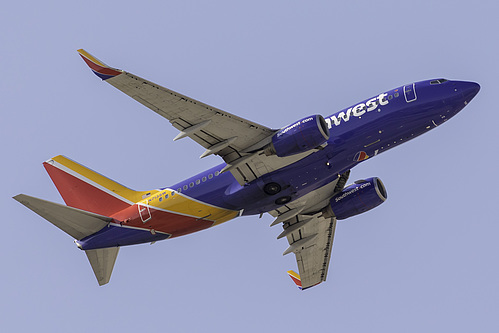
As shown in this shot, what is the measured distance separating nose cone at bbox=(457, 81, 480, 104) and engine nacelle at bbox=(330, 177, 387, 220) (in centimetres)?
939

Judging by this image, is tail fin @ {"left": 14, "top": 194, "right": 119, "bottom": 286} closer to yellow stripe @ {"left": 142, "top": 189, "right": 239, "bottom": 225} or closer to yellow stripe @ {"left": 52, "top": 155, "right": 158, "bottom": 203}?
yellow stripe @ {"left": 52, "top": 155, "right": 158, "bottom": 203}

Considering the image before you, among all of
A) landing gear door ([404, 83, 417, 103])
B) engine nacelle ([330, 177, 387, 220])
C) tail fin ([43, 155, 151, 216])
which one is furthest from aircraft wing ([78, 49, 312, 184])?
engine nacelle ([330, 177, 387, 220])

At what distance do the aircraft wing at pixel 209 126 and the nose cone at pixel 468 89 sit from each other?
989 centimetres

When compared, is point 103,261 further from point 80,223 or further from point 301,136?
point 301,136

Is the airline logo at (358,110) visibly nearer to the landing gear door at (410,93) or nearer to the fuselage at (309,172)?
the fuselage at (309,172)

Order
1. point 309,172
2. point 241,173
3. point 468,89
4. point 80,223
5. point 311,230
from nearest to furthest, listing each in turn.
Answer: point 468,89
point 309,172
point 241,173
point 80,223
point 311,230

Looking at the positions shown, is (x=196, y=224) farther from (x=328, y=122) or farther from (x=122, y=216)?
(x=328, y=122)

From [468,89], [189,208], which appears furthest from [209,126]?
[468,89]

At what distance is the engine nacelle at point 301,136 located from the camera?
4447 centimetres

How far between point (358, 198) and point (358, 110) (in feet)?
28.1

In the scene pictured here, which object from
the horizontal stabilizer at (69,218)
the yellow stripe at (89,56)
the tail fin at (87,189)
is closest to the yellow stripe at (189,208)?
the tail fin at (87,189)

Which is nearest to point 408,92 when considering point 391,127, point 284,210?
point 391,127

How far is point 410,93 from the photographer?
154 ft

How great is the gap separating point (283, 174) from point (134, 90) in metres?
11.2
